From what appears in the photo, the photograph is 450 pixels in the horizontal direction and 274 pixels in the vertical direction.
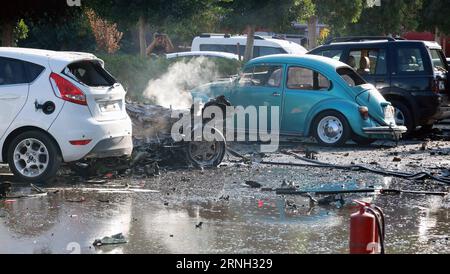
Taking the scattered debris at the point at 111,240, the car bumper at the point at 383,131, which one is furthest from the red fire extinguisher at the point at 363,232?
the car bumper at the point at 383,131

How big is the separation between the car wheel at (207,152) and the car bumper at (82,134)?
175 centimetres

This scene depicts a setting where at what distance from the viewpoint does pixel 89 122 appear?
10.5m

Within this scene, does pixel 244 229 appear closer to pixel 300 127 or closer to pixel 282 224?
pixel 282 224

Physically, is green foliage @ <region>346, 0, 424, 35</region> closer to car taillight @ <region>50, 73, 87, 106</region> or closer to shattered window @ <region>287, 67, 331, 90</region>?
shattered window @ <region>287, 67, 331, 90</region>

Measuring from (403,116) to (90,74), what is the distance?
834 cm

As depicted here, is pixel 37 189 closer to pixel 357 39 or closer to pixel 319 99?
pixel 319 99

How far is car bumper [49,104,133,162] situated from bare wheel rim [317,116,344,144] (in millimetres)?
5453

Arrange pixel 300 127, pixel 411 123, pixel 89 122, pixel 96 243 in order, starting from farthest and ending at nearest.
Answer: pixel 411 123, pixel 300 127, pixel 89 122, pixel 96 243

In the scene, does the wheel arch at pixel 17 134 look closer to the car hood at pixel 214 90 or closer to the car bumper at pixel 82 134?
the car bumper at pixel 82 134

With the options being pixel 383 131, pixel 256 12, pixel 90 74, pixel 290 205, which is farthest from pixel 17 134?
pixel 256 12

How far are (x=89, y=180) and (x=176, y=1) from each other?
1037cm

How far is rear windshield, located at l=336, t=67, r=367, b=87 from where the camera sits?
1524 cm

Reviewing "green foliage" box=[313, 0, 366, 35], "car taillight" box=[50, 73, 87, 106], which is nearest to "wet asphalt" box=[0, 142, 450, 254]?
"car taillight" box=[50, 73, 87, 106]
